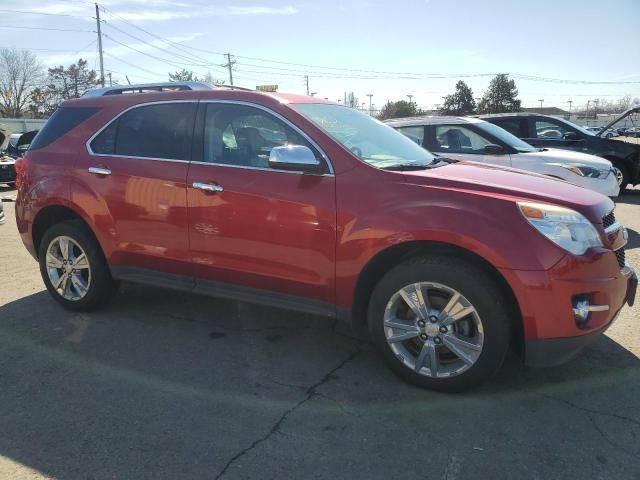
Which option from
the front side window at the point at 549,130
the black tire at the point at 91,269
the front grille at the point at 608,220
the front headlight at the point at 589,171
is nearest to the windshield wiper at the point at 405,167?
the front grille at the point at 608,220

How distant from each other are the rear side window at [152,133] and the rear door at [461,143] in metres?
4.58

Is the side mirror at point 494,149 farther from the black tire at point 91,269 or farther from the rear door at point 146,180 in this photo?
the black tire at point 91,269

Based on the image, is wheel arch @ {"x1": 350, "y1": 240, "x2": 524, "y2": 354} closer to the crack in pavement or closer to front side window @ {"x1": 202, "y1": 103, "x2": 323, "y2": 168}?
the crack in pavement

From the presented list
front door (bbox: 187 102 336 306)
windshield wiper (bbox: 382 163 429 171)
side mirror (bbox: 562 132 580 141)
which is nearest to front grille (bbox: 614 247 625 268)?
windshield wiper (bbox: 382 163 429 171)

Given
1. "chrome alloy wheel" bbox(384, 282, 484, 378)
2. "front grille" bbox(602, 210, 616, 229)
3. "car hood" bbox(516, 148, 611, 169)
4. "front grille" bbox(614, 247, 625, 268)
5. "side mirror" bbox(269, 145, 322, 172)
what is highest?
"side mirror" bbox(269, 145, 322, 172)

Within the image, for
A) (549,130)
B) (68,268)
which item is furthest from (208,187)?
(549,130)

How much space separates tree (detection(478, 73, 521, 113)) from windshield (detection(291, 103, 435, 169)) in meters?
80.6

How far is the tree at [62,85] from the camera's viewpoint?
68.7 meters

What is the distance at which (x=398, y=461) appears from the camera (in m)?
2.58

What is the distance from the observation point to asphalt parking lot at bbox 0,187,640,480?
2572 mm

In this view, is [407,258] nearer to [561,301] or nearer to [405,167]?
[405,167]

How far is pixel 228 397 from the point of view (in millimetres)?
3217

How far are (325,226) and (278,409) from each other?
1171 mm

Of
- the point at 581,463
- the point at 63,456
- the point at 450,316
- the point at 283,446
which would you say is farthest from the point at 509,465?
the point at 63,456
